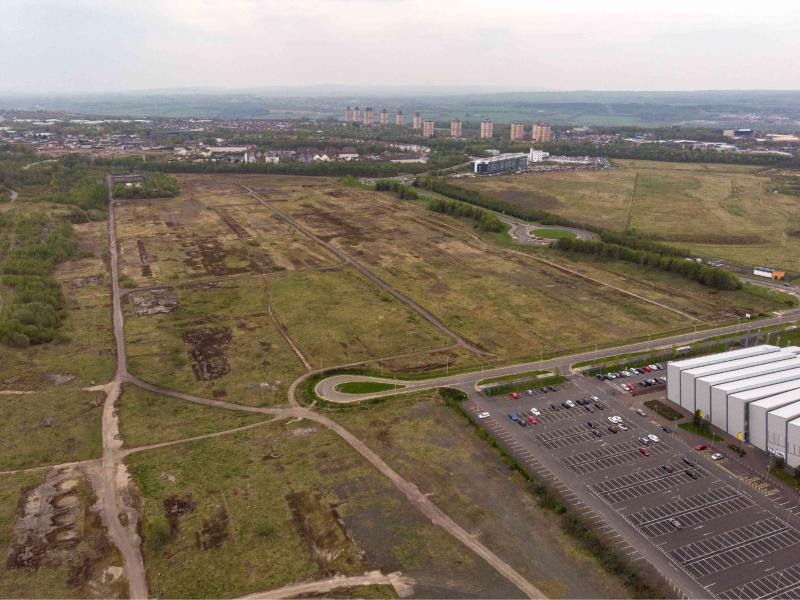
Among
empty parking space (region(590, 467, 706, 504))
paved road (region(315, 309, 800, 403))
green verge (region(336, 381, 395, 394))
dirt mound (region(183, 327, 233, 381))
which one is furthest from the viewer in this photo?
dirt mound (region(183, 327, 233, 381))

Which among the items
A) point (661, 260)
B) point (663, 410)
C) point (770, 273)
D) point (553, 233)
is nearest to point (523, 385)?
point (663, 410)

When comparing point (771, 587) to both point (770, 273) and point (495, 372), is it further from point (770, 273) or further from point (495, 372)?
point (770, 273)

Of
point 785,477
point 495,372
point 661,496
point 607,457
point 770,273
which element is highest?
point 770,273

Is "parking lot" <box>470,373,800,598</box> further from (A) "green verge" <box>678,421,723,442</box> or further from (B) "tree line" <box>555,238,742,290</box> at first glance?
(B) "tree line" <box>555,238,742,290</box>

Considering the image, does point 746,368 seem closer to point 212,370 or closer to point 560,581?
point 560,581

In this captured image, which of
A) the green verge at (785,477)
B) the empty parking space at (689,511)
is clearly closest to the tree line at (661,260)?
the green verge at (785,477)

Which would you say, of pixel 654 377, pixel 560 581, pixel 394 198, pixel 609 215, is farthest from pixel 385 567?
pixel 394 198

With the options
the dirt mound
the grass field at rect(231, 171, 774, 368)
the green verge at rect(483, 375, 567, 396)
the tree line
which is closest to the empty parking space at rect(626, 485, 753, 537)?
the green verge at rect(483, 375, 567, 396)
